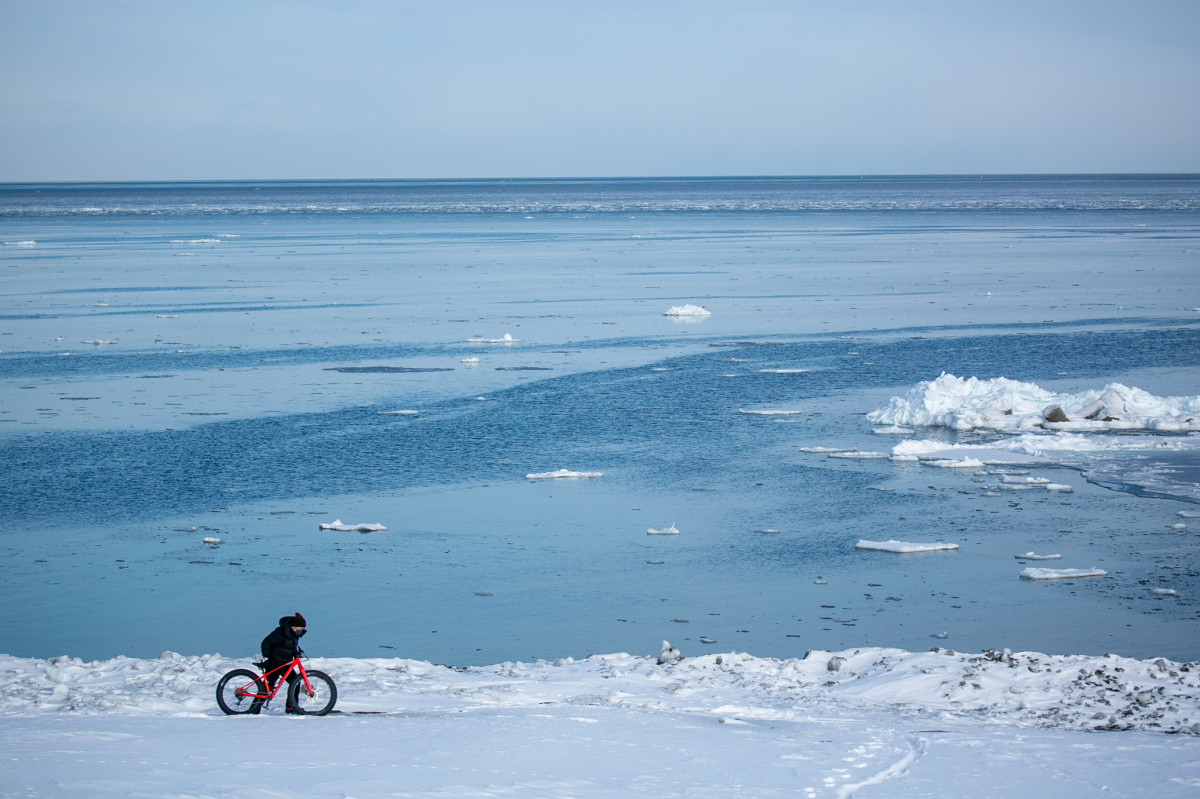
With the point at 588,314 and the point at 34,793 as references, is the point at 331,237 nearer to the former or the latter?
the point at 588,314

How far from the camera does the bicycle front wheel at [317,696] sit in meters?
6.84

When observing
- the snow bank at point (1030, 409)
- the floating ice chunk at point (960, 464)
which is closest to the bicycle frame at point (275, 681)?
the floating ice chunk at point (960, 464)

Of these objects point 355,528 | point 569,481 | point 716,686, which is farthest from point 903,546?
point 355,528

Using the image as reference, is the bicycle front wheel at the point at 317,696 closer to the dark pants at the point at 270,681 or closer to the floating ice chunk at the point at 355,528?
the dark pants at the point at 270,681

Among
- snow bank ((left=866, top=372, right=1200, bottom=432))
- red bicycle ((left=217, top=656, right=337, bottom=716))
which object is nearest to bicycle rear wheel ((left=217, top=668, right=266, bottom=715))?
red bicycle ((left=217, top=656, right=337, bottom=716))

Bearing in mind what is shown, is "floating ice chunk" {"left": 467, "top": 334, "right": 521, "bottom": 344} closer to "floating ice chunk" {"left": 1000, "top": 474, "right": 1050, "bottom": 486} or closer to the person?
"floating ice chunk" {"left": 1000, "top": 474, "right": 1050, "bottom": 486}

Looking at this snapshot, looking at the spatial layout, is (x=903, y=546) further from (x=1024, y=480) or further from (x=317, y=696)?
(x=317, y=696)

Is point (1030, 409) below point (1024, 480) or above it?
above

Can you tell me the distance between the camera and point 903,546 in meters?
10.5

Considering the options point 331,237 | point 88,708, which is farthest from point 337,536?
point 331,237

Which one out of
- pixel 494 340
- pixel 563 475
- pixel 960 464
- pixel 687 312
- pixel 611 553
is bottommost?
pixel 611 553

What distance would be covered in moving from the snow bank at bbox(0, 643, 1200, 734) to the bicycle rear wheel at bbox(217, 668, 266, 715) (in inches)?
3.9

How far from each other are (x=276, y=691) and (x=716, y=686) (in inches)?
103

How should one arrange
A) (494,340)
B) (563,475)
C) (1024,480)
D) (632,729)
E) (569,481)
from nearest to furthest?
(632,729)
(1024,480)
(569,481)
(563,475)
(494,340)
